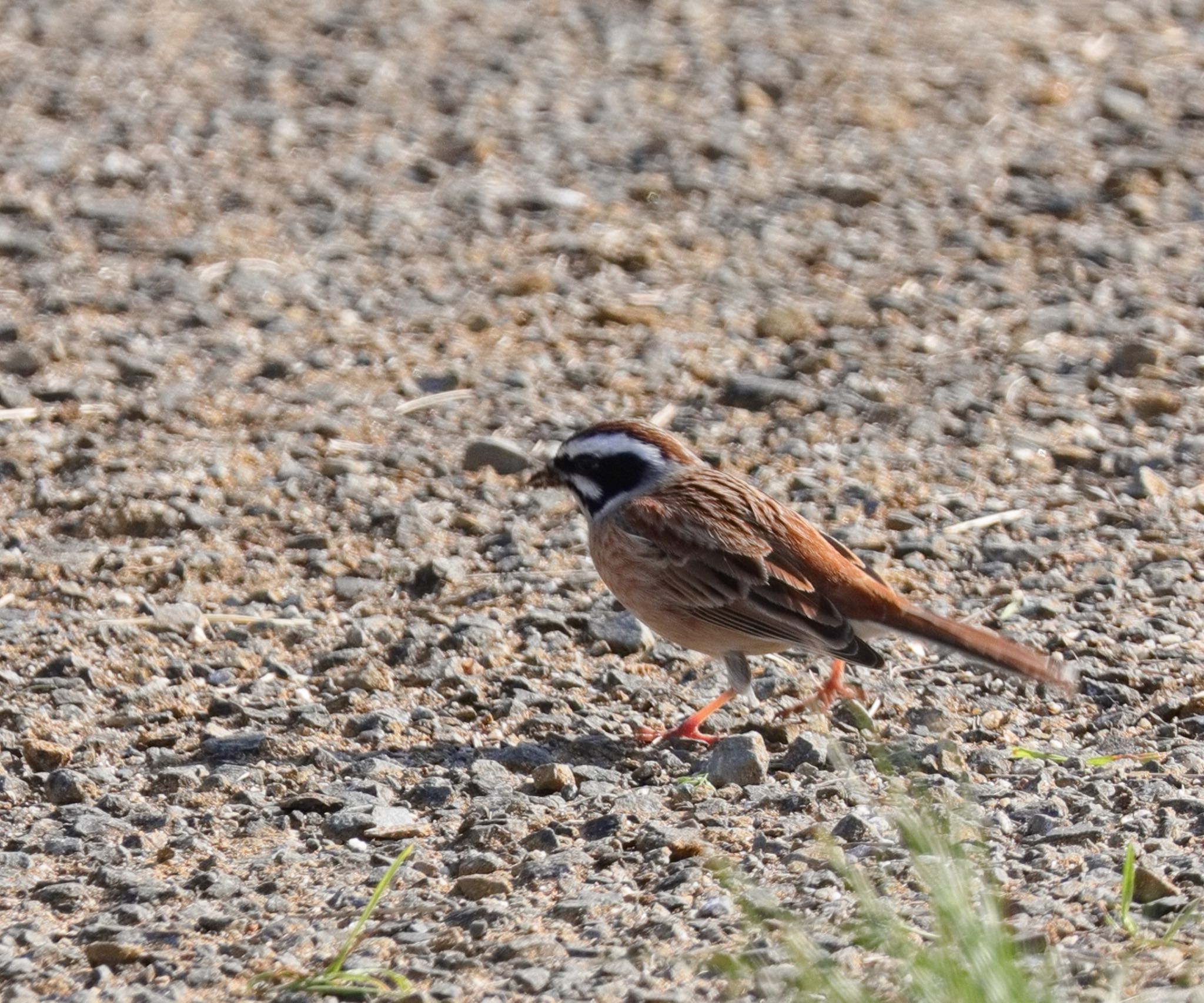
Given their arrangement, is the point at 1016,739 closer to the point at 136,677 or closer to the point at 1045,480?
the point at 1045,480

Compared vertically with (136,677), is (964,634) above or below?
above

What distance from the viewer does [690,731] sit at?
20.5 feet

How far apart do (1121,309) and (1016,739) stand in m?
4.00

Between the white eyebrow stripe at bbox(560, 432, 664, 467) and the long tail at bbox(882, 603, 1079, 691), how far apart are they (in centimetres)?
120

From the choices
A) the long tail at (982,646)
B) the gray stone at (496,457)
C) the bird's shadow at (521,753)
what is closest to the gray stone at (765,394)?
the gray stone at (496,457)

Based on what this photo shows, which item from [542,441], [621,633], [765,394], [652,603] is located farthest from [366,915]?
[765,394]

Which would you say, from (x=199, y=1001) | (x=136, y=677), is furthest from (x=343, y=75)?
(x=199, y=1001)

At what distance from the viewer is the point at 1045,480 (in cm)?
812

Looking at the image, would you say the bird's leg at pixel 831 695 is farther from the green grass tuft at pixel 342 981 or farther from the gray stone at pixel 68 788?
the gray stone at pixel 68 788

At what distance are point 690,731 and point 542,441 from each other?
8.12 ft

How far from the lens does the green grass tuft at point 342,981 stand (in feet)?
15.1

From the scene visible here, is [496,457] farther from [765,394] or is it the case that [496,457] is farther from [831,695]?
[831,695]

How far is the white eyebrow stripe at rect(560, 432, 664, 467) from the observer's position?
22.9 ft

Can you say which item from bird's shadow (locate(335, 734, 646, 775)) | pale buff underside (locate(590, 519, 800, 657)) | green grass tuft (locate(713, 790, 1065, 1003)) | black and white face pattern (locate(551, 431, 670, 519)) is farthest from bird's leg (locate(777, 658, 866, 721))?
green grass tuft (locate(713, 790, 1065, 1003))
